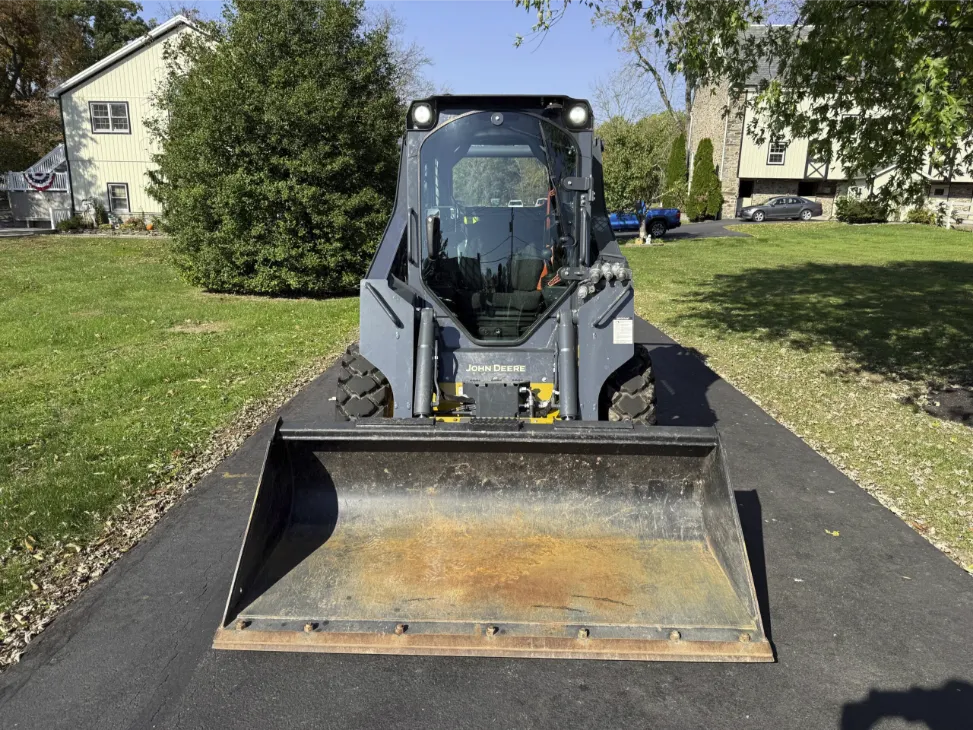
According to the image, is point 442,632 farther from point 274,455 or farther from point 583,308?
point 583,308

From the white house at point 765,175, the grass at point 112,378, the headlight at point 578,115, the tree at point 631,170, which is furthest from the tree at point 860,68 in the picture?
the white house at point 765,175

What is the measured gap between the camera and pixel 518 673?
10.8 feet

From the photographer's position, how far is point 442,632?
127 inches

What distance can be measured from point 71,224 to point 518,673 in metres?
30.5

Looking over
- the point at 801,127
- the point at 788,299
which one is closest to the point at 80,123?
the point at 788,299

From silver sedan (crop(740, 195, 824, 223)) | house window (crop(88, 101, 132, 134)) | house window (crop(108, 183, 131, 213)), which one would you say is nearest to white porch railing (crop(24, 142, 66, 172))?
house window (crop(88, 101, 132, 134))

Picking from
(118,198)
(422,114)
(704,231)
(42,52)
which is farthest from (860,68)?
(42,52)

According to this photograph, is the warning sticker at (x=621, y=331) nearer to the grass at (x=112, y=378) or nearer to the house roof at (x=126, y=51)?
the grass at (x=112, y=378)

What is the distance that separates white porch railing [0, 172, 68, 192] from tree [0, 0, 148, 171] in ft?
19.9

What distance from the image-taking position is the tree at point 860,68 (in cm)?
507

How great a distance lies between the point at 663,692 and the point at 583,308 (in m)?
2.48

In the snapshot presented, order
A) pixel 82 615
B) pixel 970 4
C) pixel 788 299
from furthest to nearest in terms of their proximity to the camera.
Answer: pixel 788 299, pixel 970 4, pixel 82 615

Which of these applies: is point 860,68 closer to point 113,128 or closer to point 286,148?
point 286,148

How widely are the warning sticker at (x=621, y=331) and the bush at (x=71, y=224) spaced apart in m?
29.3
